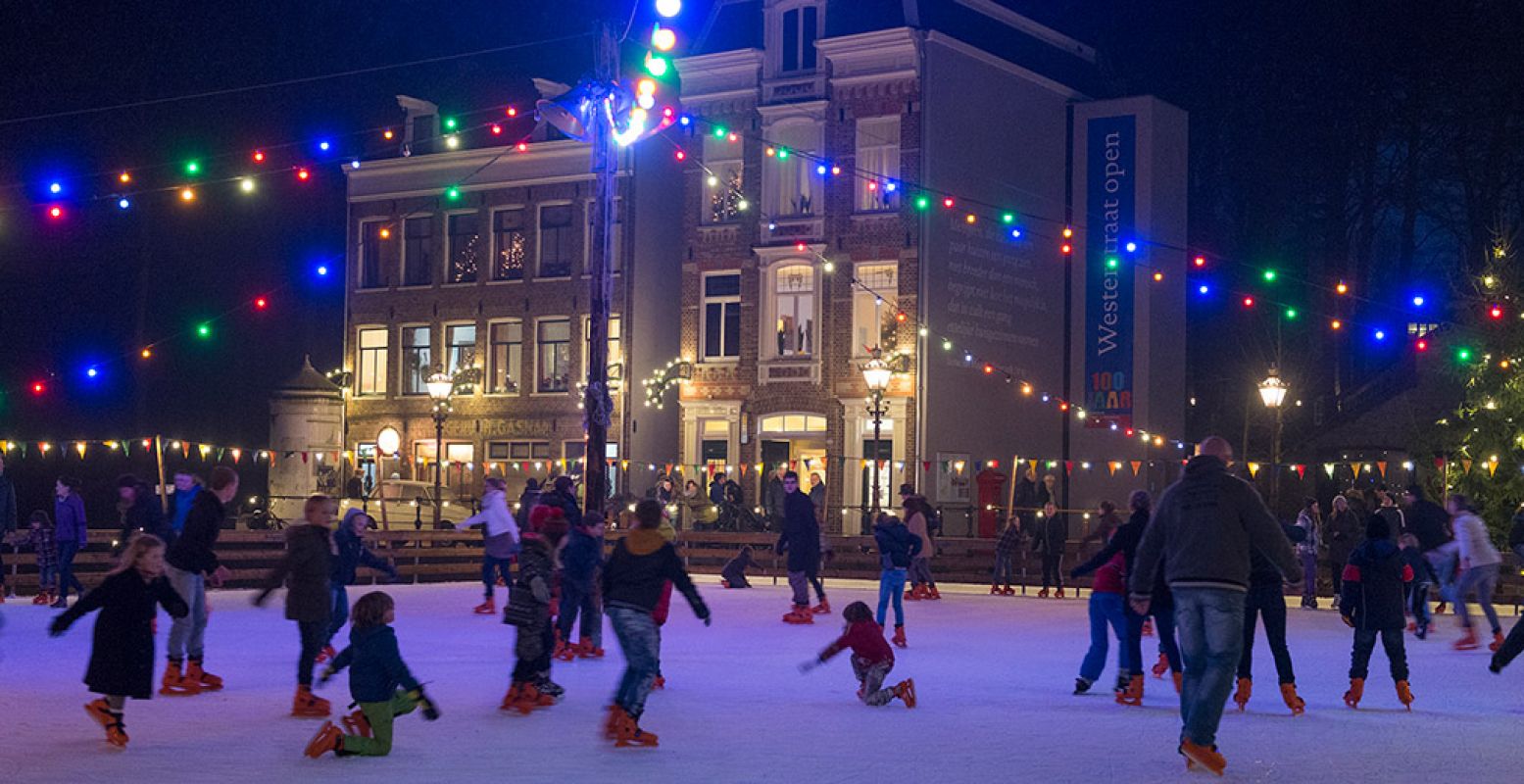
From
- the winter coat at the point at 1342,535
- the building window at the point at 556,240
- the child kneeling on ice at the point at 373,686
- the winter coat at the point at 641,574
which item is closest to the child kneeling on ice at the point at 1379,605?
the winter coat at the point at 641,574

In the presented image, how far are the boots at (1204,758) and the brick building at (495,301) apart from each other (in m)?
32.6

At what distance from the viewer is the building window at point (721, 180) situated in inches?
1639

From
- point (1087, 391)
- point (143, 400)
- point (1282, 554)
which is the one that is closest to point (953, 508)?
point (1087, 391)

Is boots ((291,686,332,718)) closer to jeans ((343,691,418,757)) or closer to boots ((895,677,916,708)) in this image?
jeans ((343,691,418,757))

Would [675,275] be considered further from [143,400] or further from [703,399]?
[143,400]

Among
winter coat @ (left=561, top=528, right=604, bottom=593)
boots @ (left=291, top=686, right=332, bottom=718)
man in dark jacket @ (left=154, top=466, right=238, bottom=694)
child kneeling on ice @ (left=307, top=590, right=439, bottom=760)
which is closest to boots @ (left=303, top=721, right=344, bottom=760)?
child kneeling on ice @ (left=307, top=590, right=439, bottom=760)

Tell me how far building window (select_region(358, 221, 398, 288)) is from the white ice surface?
29.4 m

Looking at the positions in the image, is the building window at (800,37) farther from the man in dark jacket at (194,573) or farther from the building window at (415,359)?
the man in dark jacket at (194,573)

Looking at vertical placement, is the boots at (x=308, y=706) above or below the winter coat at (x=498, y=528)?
below

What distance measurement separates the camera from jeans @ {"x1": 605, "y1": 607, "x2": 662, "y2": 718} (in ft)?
34.7

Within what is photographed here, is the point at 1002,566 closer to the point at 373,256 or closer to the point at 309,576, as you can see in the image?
the point at 309,576

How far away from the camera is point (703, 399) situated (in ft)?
138

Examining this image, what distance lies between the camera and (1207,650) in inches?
376

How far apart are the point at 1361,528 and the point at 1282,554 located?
54.6ft
